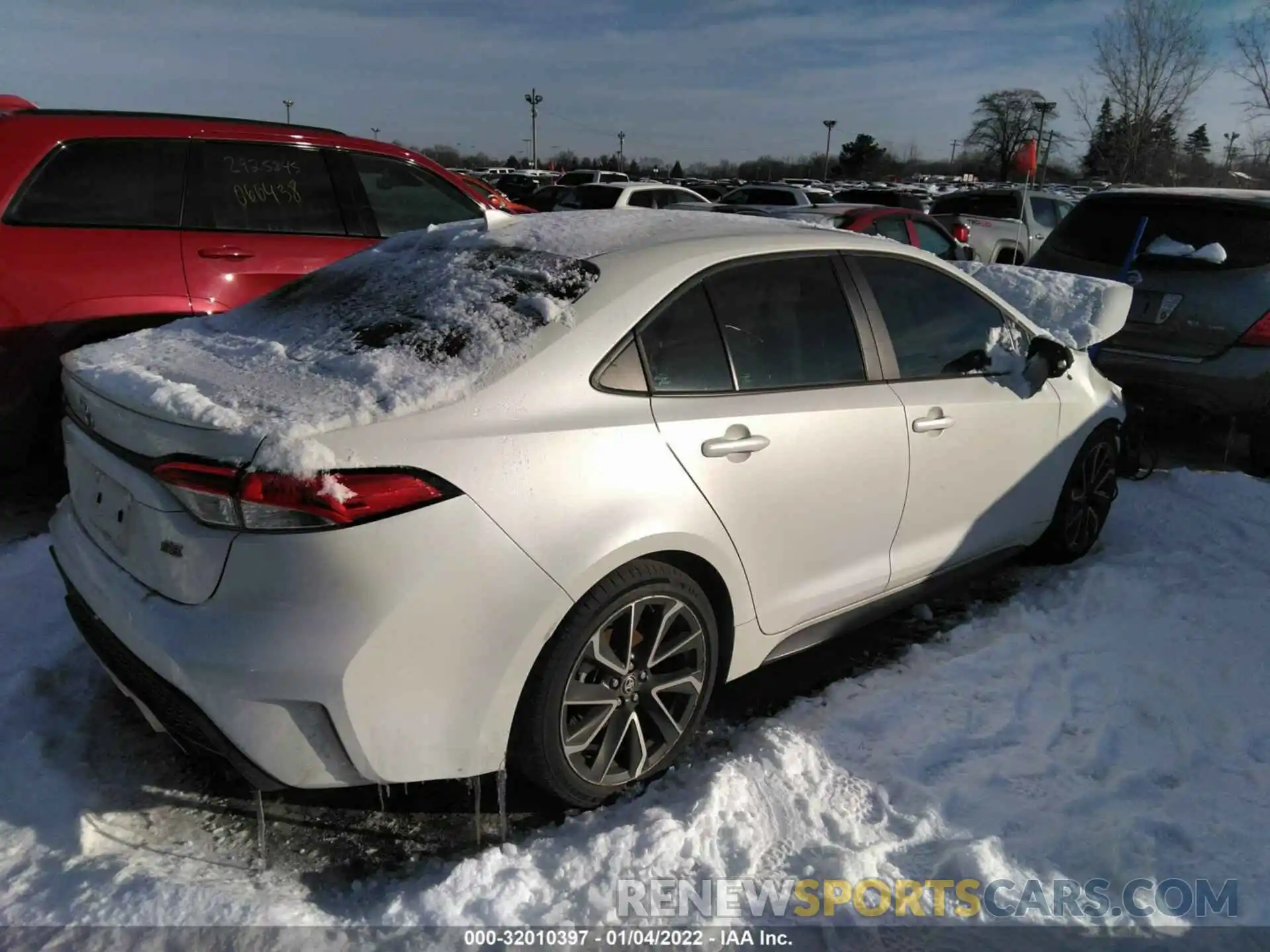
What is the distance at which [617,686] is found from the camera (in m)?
2.51

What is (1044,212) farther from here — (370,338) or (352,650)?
(352,650)

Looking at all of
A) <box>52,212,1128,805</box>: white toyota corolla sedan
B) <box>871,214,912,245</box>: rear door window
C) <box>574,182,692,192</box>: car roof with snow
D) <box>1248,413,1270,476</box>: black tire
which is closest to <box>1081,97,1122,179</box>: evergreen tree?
<box>574,182,692,192</box>: car roof with snow

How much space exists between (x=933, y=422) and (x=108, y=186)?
4041 mm

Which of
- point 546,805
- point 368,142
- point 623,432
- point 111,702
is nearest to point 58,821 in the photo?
point 111,702

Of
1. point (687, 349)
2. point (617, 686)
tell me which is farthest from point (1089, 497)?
point (617, 686)

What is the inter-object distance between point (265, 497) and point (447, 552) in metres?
0.41

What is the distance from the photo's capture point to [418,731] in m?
2.18

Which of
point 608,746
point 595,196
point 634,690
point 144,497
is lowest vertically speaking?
point 608,746

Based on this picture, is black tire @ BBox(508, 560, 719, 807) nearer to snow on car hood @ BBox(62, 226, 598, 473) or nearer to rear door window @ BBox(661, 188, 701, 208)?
snow on car hood @ BBox(62, 226, 598, 473)

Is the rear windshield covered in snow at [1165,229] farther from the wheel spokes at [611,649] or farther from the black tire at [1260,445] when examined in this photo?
the wheel spokes at [611,649]

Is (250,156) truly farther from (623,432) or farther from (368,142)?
(623,432)

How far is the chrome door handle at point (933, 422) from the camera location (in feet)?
10.6

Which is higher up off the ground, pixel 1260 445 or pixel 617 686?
pixel 617 686

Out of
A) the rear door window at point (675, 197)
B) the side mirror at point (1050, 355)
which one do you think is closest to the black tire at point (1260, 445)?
the side mirror at point (1050, 355)
